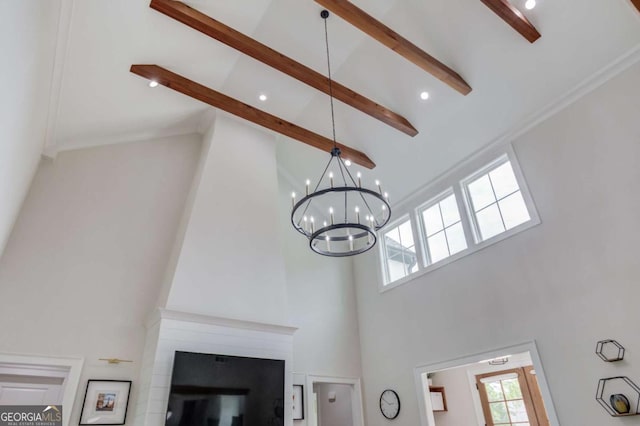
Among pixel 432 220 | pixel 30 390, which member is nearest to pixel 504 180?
pixel 432 220

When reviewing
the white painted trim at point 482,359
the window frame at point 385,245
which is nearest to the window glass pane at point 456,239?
the window frame at point 385,245

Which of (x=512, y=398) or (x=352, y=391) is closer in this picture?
(x=512, y=398)

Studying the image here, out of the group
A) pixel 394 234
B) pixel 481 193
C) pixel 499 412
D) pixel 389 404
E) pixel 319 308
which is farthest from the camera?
pixel 394 234

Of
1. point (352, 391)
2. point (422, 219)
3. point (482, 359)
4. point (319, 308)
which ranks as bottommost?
point (352, 391)

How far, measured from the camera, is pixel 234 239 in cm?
532

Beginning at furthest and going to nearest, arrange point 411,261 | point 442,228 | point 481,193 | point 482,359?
point 411,261 < point 442,228 < point 481,193 < point 482,359

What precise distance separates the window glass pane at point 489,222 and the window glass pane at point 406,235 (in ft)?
4.40

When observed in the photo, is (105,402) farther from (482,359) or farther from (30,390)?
(482,359)

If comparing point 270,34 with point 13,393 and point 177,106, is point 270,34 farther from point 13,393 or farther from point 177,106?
point 13,393

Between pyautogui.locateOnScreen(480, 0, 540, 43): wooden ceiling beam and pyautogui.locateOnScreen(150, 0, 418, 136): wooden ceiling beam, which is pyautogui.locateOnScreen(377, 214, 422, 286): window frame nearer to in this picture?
pyautogui.locateOnScreen(150, 0, 418, 136): wooden ceiling beam

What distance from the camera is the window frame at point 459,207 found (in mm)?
5059

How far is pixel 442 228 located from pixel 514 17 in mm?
3089

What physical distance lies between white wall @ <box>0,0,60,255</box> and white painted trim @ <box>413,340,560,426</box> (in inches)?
215
